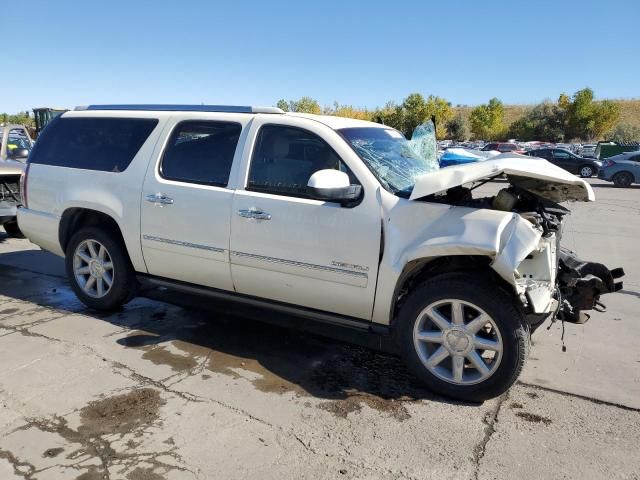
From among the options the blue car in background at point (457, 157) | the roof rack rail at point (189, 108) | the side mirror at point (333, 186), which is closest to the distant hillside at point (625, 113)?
the blue car in background at point (457, 157)

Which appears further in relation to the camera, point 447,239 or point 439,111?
point 439,111

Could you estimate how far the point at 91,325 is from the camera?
4734mm

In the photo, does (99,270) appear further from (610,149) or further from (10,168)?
(610,149)

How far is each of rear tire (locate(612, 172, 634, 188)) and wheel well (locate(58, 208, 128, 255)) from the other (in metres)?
22.4

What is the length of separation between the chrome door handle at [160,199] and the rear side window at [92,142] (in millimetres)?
488

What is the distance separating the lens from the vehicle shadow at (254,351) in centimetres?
363

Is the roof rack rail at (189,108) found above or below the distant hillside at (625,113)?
below

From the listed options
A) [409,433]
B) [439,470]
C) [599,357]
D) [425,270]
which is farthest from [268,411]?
[599,357]

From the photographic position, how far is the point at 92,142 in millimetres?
5051

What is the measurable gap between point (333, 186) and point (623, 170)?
73.4ft

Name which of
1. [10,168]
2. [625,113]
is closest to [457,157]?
[10,168]

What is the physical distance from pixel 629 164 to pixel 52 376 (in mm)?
23615

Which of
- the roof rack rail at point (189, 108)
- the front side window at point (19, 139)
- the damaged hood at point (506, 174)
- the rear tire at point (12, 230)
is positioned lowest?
the rear tire at point (12, 230)

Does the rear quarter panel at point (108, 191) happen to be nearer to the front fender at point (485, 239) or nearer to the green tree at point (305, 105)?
the front fender at point (485, 239)
